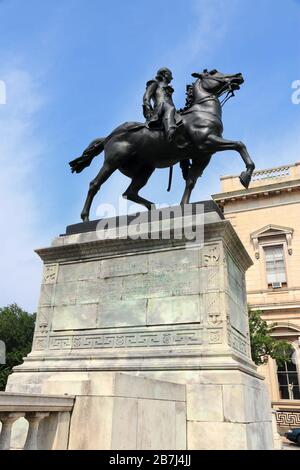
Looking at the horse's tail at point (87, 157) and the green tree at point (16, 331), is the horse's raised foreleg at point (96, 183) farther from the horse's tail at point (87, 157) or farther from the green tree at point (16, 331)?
the green tree at point (16, 331)

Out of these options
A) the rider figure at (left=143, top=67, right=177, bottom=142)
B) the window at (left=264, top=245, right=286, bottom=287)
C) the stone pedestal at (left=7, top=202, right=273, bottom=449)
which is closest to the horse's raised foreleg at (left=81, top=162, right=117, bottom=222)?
the stone pedestal at (left=7, top=202, right=273, bottom=449)

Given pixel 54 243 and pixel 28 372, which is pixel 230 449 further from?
pixel 54 243

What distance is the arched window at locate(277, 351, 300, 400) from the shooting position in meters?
23.4

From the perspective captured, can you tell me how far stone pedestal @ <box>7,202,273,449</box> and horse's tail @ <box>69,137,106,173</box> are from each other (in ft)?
5.24

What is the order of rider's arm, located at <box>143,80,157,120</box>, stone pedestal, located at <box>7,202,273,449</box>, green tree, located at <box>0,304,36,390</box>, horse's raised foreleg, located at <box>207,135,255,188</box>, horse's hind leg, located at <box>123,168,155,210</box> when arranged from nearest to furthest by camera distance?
stone pedestal, located at <box>7,202,273,449</box>, horse's raised foreleg, located at <box>207,135,255,188</box>, rider's arm, located at <box>143,80,157,120</box>, horse's hind leg, located at <box>123,168,155,210</box>, green tree, located at <box>0,304,36,390</box>

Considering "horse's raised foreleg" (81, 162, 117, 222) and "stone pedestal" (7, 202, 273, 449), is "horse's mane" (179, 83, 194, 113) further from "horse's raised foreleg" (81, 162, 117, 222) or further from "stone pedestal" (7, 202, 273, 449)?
"stone pedestal" (7, 202, 273, 449)

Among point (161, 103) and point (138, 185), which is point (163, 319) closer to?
point (138, 185)

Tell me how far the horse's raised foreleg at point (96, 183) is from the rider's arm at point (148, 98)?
1353 millimetres

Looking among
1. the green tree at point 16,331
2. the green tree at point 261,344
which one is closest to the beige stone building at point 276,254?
the green tree at point 261,344

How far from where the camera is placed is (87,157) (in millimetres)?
9781

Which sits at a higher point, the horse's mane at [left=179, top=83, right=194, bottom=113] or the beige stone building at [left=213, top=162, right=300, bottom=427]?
the beige stone building at [left=213, top=162, right=300, bottom=427]

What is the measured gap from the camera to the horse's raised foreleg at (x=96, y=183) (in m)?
9.18

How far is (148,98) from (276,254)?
1959 centimetres
